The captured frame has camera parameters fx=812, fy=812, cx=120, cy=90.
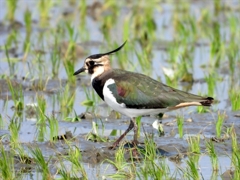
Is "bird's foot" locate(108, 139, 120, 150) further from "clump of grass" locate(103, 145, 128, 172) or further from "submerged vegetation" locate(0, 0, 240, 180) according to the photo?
"clump of grass" locate(103, 145, 128, 172)

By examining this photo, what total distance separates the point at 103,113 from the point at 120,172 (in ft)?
8.77

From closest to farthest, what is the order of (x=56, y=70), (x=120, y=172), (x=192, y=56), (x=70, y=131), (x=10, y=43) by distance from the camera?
(x=120, y=172), (x=70, y=131), (x=56, y=70), (x=192, y=56), (x=10, y=43)

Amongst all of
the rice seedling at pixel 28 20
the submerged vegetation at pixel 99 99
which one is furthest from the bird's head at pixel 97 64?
the rice seedling at pixel 28 20

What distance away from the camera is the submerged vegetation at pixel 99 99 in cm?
710

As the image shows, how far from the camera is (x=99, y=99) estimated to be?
10.1 meters

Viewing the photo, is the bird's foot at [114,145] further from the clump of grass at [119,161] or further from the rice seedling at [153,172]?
the rice seedling at [153,172]

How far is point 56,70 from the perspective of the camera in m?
11.0

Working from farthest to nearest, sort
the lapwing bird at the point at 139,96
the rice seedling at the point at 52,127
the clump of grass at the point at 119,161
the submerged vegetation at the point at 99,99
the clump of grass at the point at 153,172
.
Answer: the rice seedling at the point at 52,127
the lapwing bird at the point at 139,96
the submerged vegetation at the point at 99,99
the clump of grass at the point at 119,161
the clump of grass at the point at 153,172

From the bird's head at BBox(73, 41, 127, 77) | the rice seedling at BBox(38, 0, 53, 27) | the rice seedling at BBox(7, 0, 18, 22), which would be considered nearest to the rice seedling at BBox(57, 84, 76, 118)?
the bird's head at BBox(73, 41, 127, 77)

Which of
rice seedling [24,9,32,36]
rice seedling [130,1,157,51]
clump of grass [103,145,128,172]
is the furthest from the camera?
rice seedling [24,9,32,36]

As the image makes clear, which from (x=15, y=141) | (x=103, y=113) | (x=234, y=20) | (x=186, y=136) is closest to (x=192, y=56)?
(x=234, y=20)

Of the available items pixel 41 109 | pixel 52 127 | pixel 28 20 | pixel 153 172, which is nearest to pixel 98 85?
pixel 52 127

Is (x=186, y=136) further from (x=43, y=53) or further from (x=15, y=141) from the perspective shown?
(x=43, y=53)

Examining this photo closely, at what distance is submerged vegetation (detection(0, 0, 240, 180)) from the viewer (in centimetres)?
710
